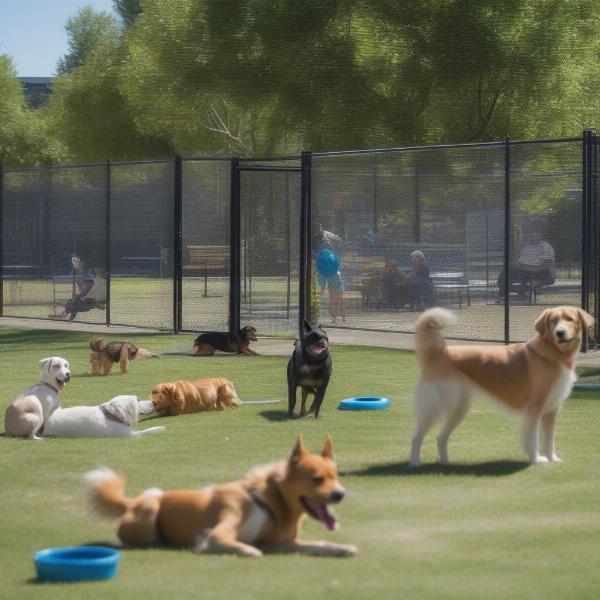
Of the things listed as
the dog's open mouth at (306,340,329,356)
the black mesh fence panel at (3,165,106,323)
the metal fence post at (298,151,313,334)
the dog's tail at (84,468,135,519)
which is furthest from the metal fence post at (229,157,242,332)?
the dog's tail at (84,468,135,519)

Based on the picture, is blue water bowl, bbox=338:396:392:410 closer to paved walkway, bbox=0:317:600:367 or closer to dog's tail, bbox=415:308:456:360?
dog's tail, bbox=415:308:456:360

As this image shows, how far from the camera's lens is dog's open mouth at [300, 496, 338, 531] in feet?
24.0

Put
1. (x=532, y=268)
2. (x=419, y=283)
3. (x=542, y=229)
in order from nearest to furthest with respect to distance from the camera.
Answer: (x=542, y=229), (x=532, y=268), (x=419, y=283)

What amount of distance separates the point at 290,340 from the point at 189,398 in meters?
8.58

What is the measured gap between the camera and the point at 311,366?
12.9 m

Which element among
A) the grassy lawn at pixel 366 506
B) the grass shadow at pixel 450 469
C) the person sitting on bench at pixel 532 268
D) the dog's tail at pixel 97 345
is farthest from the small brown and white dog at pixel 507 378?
the person sitting on bench at pixel 532 268

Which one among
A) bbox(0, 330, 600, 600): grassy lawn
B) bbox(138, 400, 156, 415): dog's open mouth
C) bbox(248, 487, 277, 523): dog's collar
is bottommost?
bbox(0, 330, 600, 600): grassy lawn

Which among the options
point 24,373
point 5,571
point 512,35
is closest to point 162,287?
point 24,373

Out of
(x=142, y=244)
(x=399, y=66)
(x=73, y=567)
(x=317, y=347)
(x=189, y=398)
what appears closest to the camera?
(x=73, y=567)

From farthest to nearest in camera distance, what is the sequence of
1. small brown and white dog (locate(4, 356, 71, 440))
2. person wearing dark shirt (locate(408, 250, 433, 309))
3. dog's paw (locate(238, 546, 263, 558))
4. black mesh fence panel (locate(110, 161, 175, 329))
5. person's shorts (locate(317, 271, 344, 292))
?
black mesh fence panel (locate(110, 161, 175, 329)) → person's shorts (locate(317, 271, 344, 292)) → person wearing dark shirt (locate(408, 250, 433, 309)) → small brown and white dog (locate(4, 356, 71, 440)) → dog's paw (locate(238, 546, 263, 558))

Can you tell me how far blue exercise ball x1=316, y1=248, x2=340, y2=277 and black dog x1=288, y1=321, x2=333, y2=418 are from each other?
29.3 feet

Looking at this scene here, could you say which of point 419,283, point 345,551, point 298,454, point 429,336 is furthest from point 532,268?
point 345,551

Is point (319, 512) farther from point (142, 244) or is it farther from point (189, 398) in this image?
point (142, 244)

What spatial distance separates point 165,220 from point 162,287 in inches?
42.9
